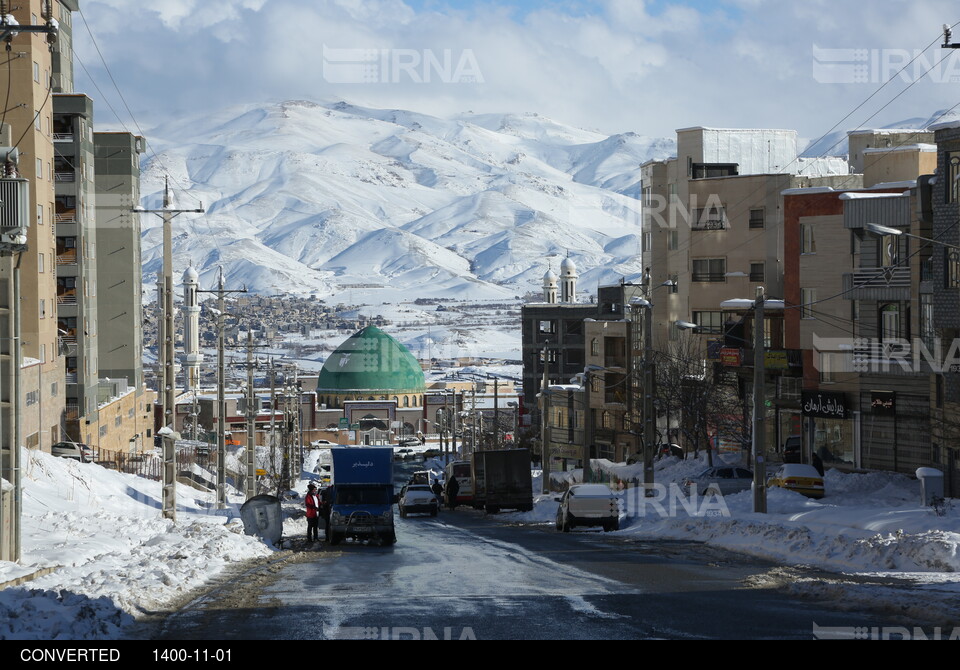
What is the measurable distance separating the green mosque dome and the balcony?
129 metres

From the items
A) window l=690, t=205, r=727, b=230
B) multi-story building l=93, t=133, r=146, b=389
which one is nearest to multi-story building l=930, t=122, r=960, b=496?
window l=690, t=205, r=727, b=230

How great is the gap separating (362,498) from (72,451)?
2350 centimetres

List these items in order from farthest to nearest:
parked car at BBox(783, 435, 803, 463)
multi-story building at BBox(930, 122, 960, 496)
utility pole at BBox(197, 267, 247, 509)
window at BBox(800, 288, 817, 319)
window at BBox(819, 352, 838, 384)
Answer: window at BBox(800, 288, 817, 319) → parked car at BBox(783, 435, 803, 463) → window at BBox(819, 352, 838, 384) → utility pole at BBox(197, 267, 247, 509) → multi-story building at BBox(930, 122, 960, 496)

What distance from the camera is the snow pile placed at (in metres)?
15.3

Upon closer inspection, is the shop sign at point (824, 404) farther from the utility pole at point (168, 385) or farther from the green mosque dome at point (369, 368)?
the green mosque dome at point (369, 368)

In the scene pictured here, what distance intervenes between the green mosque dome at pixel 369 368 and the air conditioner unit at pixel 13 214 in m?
150

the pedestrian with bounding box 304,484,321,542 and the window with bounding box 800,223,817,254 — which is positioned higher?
the window with bounding box 800,223,817,254

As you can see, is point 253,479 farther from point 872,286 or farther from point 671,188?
point 671,188

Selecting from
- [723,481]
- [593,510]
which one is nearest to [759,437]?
[593,510]

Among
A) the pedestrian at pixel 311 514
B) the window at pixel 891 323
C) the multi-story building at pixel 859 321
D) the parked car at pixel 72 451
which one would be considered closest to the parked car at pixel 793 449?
the multi-story building at pixel 859 321

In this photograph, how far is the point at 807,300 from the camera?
51656 mm

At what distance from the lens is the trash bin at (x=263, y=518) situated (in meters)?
32.5

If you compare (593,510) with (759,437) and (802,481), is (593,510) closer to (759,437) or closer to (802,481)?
(759,437)

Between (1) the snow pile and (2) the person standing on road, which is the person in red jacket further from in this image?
(1) the snow pile
